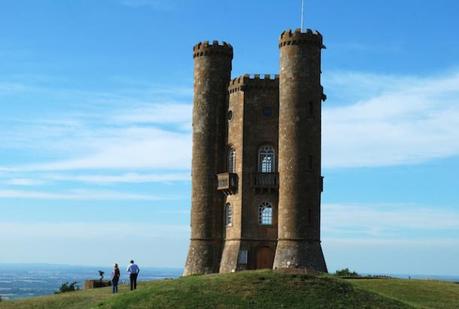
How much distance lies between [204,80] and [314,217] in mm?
13446

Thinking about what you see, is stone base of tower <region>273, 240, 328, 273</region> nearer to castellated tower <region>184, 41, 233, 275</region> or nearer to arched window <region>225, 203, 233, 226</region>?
arched window <region>225, 203, 233, 226</region>

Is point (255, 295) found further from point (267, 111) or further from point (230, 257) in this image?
point (267, 111)

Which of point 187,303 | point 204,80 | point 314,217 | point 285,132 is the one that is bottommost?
point 187,303

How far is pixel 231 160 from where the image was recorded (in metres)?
60.0

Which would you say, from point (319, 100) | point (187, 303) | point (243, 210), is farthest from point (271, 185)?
point (187, 303)

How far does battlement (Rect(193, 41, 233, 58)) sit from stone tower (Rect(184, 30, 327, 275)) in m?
0.08

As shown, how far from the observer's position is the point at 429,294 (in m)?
45.6

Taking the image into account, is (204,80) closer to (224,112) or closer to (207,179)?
(224,112)

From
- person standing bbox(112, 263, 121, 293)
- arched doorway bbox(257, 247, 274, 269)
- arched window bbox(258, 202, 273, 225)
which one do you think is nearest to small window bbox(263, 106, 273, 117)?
arched window bbox(258, 202, 273, 225)

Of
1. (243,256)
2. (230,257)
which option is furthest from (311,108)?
(230,257)

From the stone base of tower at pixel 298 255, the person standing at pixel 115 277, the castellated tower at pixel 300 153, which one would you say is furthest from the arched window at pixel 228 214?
the person standing at pixel 115 277

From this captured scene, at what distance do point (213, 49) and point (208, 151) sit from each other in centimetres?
763

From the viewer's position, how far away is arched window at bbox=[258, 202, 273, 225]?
2275 inches

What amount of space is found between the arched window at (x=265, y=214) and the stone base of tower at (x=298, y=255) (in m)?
2.62
